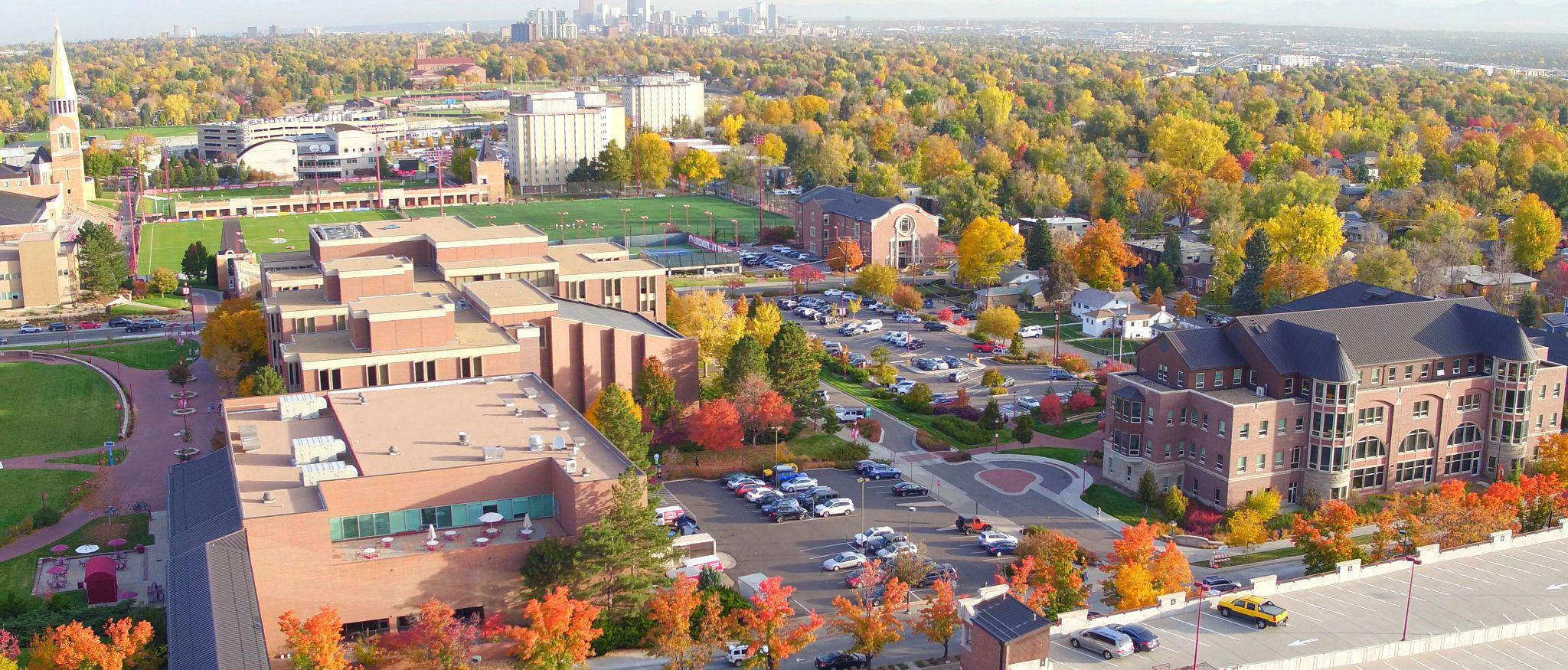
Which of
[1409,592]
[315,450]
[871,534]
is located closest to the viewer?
[1409,592]

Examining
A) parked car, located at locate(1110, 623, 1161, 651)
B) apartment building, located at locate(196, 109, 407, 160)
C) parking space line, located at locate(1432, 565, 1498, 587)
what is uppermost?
apartment building, located at locate(196, 109, 407, 160)

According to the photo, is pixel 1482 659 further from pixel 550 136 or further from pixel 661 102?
pixel 661 102

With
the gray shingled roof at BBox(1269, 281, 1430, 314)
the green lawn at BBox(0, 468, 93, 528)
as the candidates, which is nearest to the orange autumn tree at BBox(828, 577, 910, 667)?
the gray shingled roof at BBox(1269, 281, 1430, 314)

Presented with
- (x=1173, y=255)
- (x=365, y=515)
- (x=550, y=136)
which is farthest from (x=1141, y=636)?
(x=550, y=136)

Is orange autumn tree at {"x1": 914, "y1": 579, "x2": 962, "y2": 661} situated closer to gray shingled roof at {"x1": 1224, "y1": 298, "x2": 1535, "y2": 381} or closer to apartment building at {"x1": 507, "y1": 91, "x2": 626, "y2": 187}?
gray shingled roof at {"x1": 1224, "y1": 298, "x2": 1535, "y2": 381}

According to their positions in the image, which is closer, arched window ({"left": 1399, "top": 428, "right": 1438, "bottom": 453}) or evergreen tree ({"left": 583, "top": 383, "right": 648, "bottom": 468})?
evergreen tree ({"left": 583, "top": 383, "right": 648, "bottom": 468})

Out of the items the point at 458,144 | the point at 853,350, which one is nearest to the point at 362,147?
the point at 458,144

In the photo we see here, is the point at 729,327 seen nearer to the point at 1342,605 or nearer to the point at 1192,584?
the point at 1192,584
